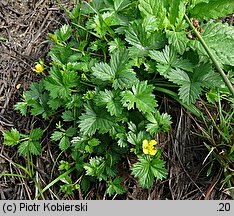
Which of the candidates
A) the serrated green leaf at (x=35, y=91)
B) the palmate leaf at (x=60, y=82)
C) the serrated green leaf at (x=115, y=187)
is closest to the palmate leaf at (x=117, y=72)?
the palmate leaf at (x=60, y=82)

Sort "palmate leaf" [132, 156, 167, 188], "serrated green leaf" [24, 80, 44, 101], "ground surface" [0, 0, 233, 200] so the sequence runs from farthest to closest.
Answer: "serrated green leaf" [24, 80, 44, 101], "ground surface" [0, 0, 233, 200], "palmate leaf" [132, 156, 167, 188]

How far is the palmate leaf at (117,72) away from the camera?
5.57 ft

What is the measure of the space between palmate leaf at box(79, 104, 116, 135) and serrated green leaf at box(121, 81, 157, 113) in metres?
0.12

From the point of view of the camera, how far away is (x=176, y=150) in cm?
179

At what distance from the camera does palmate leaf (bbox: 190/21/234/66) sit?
1.73 metres

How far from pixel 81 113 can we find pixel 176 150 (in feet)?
1.68

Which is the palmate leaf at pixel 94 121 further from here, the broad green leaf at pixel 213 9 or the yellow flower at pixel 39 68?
the broad green leaf at pixel 213 9

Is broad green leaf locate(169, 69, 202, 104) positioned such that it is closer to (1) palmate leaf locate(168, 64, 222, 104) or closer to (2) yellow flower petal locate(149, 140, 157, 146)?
(1) palmate leaf locate(168, 64, 222, 104)

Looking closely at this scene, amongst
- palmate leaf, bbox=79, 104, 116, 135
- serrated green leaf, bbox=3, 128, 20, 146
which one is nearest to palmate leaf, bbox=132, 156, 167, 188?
palmate leaf, bbox=79, 104, 116, 135

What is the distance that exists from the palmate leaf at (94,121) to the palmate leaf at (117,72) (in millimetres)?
149

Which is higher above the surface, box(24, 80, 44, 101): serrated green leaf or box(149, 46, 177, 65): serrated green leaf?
box(149, 46, 177, 65): serrated green leaf

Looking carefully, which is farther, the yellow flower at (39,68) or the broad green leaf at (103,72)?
the yellow flower at (39,68)

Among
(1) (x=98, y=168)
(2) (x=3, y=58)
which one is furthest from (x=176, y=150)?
(2) (x=3, y=58)

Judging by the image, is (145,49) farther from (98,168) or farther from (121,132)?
(98,168)
